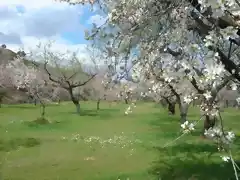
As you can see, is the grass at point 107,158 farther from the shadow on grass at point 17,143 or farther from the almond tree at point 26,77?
the almond tree at point 26,77

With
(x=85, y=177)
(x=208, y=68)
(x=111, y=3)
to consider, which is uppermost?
(x=111, y=3)

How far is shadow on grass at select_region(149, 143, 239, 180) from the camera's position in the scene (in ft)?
49.6

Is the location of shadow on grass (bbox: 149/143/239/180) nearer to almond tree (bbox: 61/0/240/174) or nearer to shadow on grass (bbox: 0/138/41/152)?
almond tree (bbox: 61/0/240/174)

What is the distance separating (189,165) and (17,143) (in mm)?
12614

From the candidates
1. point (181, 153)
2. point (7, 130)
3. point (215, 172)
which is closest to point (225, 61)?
point (215, 172)

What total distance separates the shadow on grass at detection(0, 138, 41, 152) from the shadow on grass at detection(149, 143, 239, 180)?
832cm

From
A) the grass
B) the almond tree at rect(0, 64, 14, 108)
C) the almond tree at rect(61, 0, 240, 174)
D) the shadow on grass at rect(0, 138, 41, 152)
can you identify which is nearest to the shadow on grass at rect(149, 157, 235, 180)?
the grass

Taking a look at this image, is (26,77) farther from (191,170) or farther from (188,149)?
(191,170)

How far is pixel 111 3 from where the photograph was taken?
9.51 meters

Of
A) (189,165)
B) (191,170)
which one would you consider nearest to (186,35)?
(191,170)

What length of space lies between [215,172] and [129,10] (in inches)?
356

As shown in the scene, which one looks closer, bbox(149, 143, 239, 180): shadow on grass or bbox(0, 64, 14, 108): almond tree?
bbox(149, 143, 239, 180): shadow on grass

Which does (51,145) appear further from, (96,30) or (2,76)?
(2,76)

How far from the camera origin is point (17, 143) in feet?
82.7
